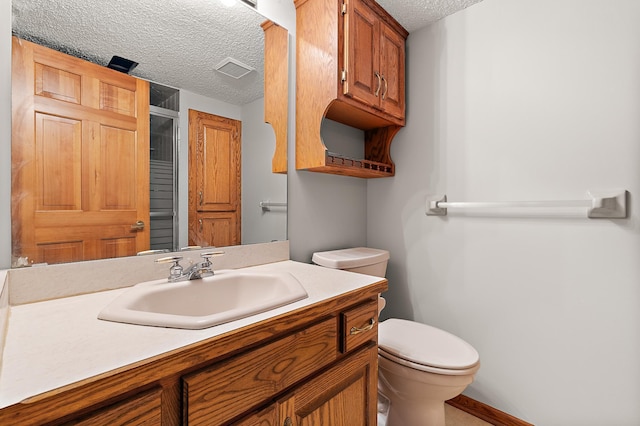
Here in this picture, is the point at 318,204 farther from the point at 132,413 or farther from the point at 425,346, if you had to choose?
the point at 132,413

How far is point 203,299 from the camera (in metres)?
1.00

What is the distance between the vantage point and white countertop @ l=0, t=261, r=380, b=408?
17.6 inches

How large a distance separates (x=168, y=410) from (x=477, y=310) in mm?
1552

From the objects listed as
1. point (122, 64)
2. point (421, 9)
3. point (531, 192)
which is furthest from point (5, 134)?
point (531, 192)

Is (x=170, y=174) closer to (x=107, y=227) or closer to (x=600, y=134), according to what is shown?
(x=107, y=227)

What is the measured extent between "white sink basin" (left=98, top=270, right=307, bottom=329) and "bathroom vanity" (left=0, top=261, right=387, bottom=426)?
0.02 metres

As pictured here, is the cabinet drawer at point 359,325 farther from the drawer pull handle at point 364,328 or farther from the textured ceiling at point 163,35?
the textured ceiling at point 163,35

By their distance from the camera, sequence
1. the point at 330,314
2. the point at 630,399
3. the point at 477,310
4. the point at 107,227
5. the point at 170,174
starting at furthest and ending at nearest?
the point at 477,310 < the point at 630,399 < the point at 170,174 < the point at 107,227 < the point at 330,314

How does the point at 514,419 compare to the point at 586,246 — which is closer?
the point at 586,246

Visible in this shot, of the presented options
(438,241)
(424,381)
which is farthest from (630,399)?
(438,241)

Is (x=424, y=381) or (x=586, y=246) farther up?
(x=586, y=246)

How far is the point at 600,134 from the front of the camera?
4.21 ft

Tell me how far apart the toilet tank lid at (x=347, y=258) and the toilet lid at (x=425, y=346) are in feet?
1.11

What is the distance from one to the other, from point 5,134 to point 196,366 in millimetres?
829
